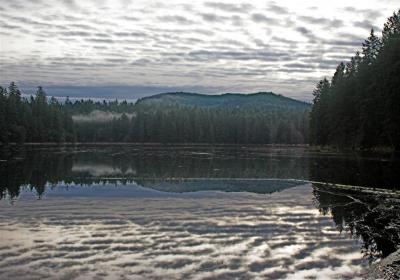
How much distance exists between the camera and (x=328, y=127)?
102188 millimetres

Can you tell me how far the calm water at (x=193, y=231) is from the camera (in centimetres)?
1222

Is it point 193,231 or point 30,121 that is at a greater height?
point 30,121

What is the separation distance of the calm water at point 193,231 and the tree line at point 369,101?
35.5m

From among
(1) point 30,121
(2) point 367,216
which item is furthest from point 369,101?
(1) point 30,121

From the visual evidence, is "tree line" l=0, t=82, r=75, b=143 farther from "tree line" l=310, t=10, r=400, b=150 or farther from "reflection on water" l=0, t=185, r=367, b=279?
"reflection on water" l=0, t=185, r=367, b=279

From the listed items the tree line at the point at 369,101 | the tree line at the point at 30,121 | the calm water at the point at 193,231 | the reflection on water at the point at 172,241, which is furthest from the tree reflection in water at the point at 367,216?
the tree line at the point at 30,121

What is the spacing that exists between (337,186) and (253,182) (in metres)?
6.37

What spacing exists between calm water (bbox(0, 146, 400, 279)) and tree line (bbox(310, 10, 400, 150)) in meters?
35.5

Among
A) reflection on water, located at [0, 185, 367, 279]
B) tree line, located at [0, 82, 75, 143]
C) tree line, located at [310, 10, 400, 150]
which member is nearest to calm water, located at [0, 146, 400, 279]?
reflection on water, located at [0, 185, 367, 279]

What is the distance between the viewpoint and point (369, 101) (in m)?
71.6

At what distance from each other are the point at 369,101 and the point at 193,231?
60879 millimetres

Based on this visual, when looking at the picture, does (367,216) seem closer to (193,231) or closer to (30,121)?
(193,231)

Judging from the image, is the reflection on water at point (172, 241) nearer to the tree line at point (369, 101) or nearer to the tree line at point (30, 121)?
the tree line at point (369, 101)

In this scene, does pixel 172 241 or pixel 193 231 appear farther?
pixel 193 231
